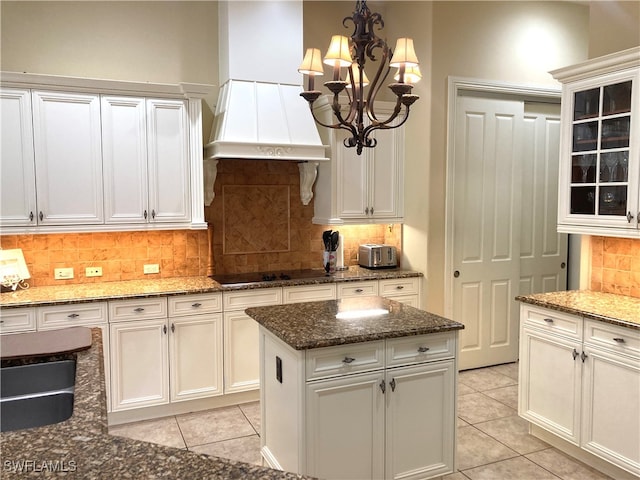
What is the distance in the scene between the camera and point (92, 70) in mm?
3941

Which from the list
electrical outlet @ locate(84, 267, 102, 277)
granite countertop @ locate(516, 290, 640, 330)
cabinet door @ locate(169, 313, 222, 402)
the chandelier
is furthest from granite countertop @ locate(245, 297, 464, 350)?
electrical outlet @ locate(84, 267, 102, 277)

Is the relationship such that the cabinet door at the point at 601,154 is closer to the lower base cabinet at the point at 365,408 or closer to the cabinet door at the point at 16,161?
the lower base cabinet at the point at 365,408

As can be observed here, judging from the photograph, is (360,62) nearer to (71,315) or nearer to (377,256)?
(377,256)

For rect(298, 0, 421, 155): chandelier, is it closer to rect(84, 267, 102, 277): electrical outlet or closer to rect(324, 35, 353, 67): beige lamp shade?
rect(324, 35, 353, 67): beige lamp shade

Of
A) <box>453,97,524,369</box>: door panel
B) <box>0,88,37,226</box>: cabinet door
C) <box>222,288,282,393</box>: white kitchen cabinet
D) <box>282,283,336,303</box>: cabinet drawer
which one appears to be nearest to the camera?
<box>0,88,37,226</box>: cabinet door

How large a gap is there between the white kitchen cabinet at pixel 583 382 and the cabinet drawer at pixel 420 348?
834 millimetres

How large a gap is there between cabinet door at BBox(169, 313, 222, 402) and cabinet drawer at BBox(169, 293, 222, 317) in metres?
0.04

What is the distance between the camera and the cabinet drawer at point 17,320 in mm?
3307

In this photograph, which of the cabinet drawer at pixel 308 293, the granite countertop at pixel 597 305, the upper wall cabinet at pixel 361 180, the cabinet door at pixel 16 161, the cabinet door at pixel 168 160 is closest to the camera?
the granite countertop at pixel 597 305

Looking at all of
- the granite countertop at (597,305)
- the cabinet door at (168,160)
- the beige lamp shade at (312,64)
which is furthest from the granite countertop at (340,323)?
the cabinet door at (168,160)

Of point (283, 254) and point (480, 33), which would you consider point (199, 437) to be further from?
point (480, 33)

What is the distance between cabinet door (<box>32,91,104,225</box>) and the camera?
3.53 meters

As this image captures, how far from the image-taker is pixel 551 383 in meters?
3.18

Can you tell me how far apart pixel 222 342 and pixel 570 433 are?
2.38m
